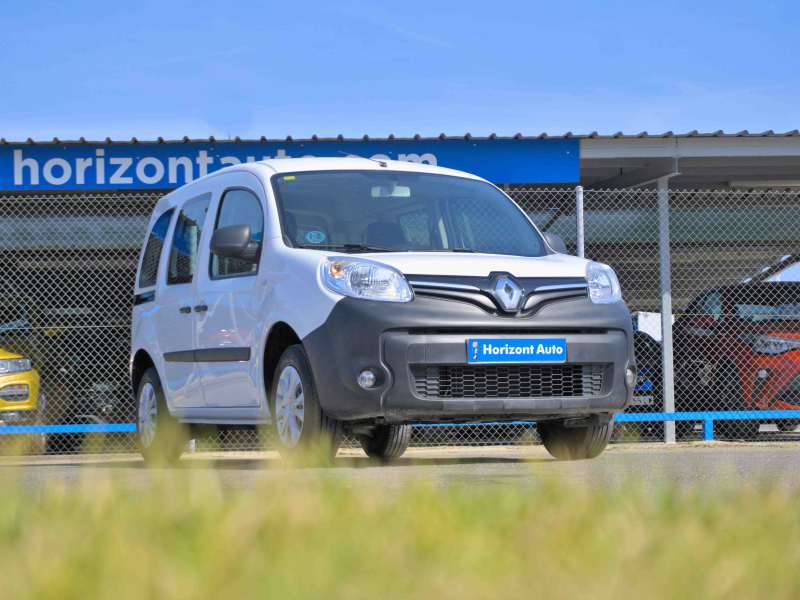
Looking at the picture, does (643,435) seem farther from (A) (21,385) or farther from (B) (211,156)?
(A) (21,385)

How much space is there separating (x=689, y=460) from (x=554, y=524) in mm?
4633

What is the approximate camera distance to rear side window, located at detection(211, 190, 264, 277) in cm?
637

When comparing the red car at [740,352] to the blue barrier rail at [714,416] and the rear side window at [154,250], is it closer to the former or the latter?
the blue barrier rail at [714,416]

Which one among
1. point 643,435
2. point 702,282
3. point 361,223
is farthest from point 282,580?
point 702,282

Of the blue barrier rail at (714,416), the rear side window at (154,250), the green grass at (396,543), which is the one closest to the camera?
the green grass at (396,543)

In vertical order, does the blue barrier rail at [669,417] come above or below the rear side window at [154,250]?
below

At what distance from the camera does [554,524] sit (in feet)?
8.37

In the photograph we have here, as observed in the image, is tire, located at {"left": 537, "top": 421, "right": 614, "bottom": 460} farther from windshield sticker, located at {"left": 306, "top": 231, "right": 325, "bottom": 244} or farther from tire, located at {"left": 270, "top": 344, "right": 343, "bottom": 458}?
windshield sticker, located at {"left": 306, "top": 231, "right": 325, "bottom": 244}

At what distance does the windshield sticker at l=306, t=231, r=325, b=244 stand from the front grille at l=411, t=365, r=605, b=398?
109 centimetres

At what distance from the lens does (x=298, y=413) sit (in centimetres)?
569

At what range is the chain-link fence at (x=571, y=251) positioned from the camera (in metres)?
10.2

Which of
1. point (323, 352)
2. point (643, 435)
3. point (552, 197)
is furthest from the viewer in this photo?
point (552, 197)

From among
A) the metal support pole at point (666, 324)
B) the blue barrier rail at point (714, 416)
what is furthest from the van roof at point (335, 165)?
the metal support pole at point (666, 324)

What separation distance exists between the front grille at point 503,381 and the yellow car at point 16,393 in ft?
19.6
